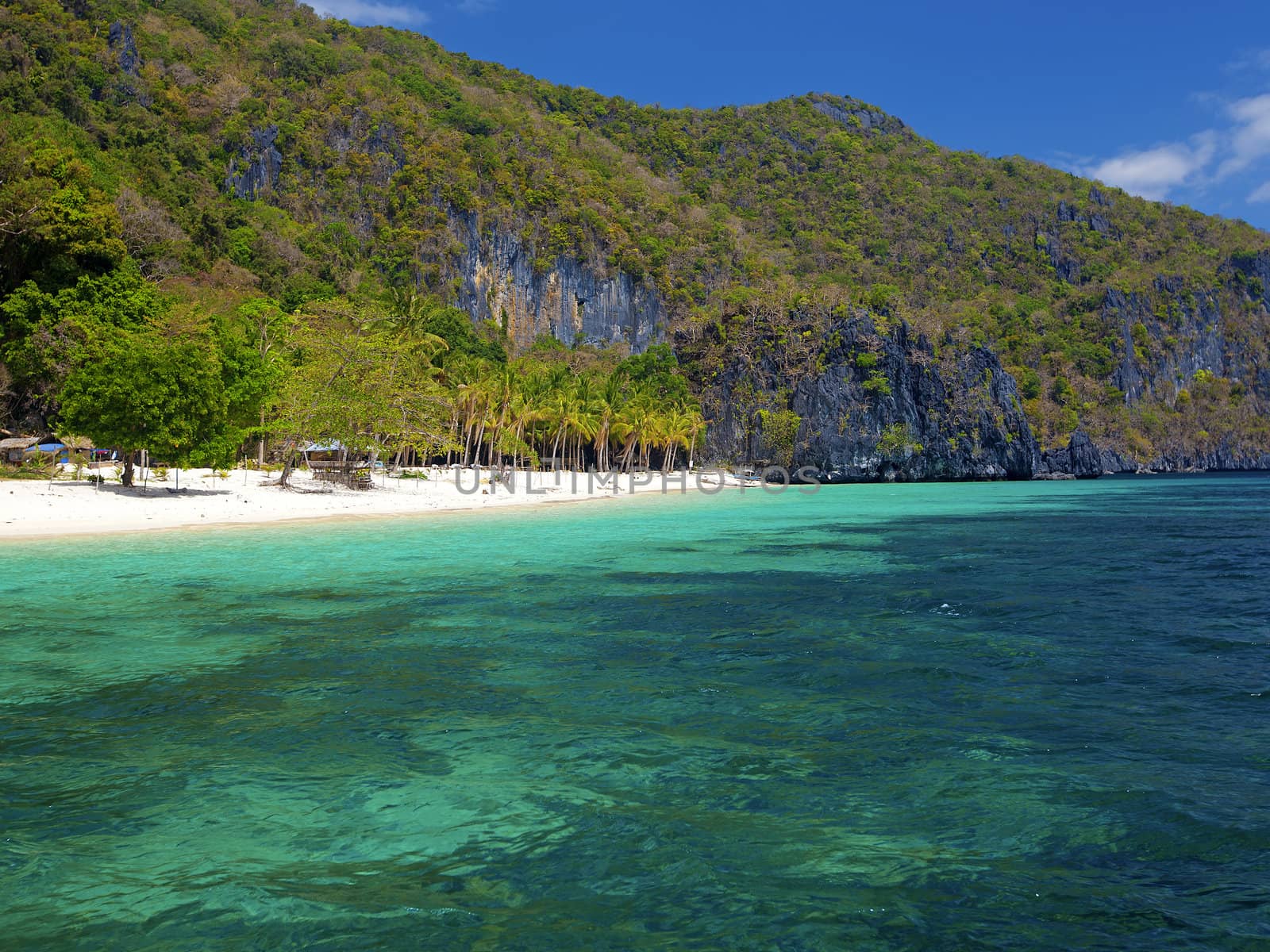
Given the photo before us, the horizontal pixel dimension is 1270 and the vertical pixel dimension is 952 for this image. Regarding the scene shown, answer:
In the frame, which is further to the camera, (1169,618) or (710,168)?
(710,168)

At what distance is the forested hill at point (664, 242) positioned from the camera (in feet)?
338

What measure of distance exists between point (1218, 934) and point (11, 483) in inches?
1543

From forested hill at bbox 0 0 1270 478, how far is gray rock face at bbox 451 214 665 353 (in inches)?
15.6

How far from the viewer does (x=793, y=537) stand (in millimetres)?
28906

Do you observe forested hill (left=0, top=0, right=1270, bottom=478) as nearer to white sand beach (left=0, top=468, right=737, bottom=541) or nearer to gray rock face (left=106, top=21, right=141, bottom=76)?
gray rock face (left=106, top=21, right=141, bottom=76)

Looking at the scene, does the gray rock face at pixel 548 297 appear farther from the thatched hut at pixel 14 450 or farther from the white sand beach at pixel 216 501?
the thatched hut at pixel 14 450

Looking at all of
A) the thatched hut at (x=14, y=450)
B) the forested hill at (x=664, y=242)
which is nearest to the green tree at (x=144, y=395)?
the thatched hut at (x=14, y=450)

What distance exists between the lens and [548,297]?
5197 inches

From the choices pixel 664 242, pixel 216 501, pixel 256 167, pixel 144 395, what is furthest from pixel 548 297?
pixel 144 395

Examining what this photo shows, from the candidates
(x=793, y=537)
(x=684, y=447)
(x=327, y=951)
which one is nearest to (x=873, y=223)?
(x=684, y=447)

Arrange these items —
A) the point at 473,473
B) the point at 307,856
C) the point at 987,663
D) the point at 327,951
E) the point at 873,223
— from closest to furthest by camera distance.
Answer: the point at 327,951 → the point at 307,856 → the point at 987,663 → the point at 473,473 → the point at 873,223

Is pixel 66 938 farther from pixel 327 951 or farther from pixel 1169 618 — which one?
pixel 1169 618

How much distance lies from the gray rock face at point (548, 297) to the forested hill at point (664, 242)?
0.40 m

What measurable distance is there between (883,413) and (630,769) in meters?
111
